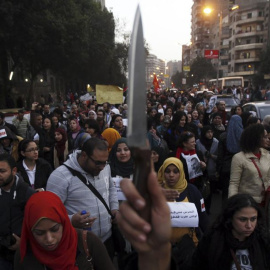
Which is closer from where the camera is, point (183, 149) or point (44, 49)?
point (183, 149)

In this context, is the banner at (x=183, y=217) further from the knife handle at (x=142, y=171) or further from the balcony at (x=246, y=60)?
the balcony at (x=246, y=60)

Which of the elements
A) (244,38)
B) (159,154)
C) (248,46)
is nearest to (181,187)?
(159,154)

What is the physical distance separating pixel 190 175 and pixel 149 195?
3729 millimetres

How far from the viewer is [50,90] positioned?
48.2 metres

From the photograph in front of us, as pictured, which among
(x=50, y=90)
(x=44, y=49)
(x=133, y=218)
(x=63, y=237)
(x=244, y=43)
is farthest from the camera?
(x=244, y=43)

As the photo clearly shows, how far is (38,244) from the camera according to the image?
2092mm

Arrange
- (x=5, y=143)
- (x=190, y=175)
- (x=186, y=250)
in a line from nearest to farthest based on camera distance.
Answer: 1. (x=186, y=250)
2. (x=190, y=175)
3. (x=5, y=143)

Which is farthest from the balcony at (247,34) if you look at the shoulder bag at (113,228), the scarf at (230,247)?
the scarf at (230,247)

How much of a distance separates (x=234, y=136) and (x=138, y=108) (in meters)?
4.80

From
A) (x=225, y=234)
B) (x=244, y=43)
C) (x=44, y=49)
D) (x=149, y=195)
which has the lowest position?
(x=225, y=234)

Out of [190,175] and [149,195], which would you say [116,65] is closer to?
[190,175]

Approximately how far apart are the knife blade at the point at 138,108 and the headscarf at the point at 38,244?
1.29m

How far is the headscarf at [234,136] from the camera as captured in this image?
5.23 metres

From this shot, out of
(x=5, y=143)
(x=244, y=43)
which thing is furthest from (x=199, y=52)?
(x=5, y=143)
